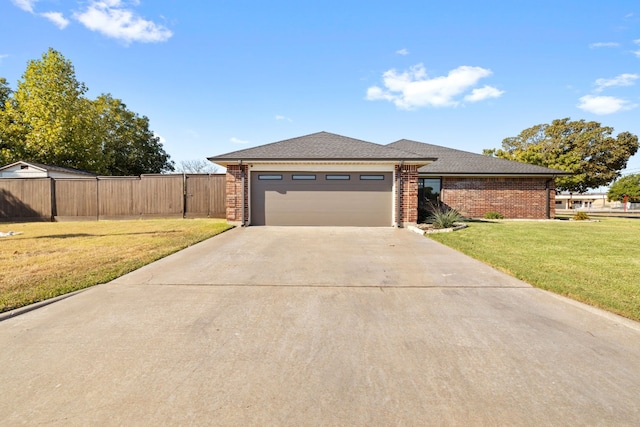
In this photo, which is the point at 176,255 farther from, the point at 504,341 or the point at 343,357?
the point at 504,341

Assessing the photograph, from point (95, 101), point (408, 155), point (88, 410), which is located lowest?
point (88, 410)

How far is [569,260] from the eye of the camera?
6.11m

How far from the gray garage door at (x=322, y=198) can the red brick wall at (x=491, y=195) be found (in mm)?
6357

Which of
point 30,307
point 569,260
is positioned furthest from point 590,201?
point 30,307

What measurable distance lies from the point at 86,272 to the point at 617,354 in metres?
7.21

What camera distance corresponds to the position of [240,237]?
9031mm

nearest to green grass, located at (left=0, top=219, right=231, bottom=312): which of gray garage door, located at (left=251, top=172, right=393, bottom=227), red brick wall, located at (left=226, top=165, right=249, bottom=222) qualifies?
red brick wall, located at (left=226, top=165, right=249, bottom=222)

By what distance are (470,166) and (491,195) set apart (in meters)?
1.97

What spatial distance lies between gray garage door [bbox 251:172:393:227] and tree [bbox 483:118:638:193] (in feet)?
75.2

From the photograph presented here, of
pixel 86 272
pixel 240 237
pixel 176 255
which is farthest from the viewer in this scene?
pixel 240 237

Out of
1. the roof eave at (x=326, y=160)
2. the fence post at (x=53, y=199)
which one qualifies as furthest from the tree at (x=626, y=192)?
the fence post at (x=53, y=199)

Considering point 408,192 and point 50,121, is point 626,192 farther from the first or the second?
point 50,121

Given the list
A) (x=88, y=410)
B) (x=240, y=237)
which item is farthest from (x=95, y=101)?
(x=88, y=410)

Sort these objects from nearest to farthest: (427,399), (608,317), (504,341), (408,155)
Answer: (427,399) < (504,341) < (608,317) < (408,155)
